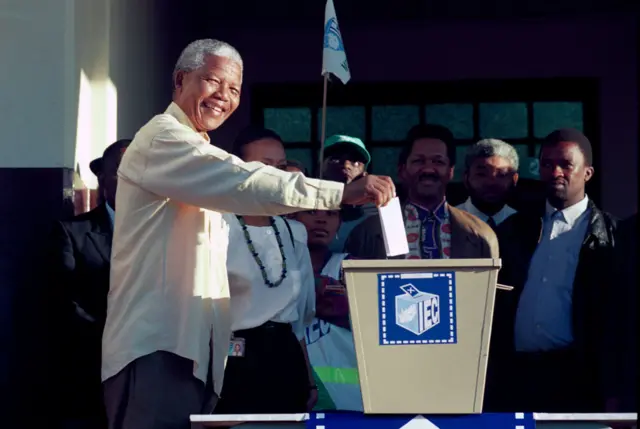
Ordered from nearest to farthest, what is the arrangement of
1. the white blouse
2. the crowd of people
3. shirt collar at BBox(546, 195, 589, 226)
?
the crowd of people, the white blouse, shirt collar at BBox(546, 195, 589, 226)

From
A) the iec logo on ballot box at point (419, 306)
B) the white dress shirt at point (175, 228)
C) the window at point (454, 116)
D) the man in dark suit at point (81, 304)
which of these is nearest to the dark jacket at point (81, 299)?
the man in dark suit at point (81, 304)

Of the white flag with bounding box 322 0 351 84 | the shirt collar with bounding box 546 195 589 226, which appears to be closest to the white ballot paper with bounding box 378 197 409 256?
the white flag with bounding box 322 0 351 84

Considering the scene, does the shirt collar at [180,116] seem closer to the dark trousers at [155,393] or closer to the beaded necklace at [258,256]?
the dark trousers at [155,393]

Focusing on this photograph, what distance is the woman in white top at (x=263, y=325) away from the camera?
472 cm

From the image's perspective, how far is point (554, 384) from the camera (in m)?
5.18

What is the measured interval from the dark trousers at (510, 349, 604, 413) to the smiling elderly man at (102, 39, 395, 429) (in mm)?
1775

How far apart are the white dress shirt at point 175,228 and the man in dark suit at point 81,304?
1110 millimetres

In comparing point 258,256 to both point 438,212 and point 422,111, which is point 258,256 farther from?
point 422,111

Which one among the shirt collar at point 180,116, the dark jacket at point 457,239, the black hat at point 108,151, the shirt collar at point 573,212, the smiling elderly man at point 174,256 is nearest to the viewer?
the smiling elderly man at point 174,256

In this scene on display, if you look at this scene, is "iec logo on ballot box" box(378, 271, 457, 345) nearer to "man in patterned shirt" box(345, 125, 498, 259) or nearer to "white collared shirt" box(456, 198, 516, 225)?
"man in patterned shirt" box(345, 125, 498, 259)

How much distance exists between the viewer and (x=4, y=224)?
5203mm

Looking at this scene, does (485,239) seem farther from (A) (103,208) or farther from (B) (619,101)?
(B) (619,101)

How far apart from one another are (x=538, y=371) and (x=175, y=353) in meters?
2.00

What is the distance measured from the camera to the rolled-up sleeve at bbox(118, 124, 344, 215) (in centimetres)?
357
